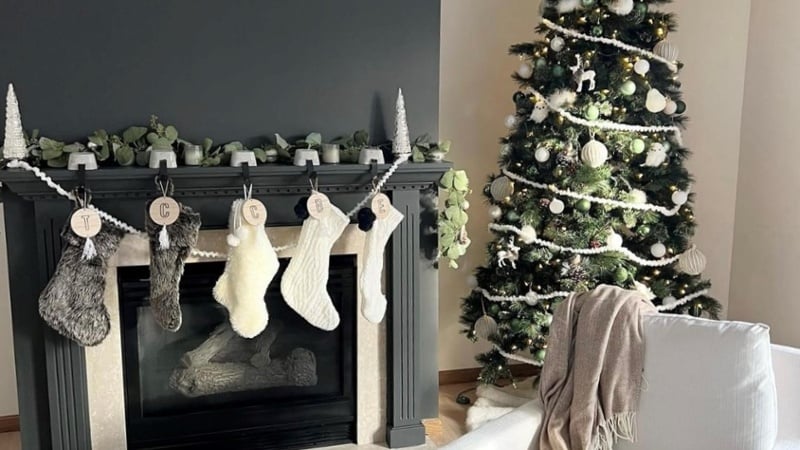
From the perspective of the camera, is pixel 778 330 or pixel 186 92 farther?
pixel 778 330

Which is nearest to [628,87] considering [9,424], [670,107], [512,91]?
[670,107]

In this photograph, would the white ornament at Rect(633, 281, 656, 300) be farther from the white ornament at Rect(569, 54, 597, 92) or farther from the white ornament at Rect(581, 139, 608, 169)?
the white ornament at Rect(569, 54, 597, 92)

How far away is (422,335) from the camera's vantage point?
9.77 ft

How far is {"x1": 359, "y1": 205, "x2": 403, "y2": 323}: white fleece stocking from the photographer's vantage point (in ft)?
8.84

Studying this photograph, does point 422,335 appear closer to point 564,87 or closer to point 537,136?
point 537,136

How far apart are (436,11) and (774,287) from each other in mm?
1997

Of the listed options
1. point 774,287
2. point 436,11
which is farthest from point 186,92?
point 774,287

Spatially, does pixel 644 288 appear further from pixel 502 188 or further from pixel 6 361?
pixel 6 361

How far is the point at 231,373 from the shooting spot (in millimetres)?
2803

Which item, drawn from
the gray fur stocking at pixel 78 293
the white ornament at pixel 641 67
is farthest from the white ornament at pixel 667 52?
the gray fur stocking at pixel 78 293

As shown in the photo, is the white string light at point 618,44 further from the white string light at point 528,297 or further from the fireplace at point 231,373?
the fireplace at point 231,373

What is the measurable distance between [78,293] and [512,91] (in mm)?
2200

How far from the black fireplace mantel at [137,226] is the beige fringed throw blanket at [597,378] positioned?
837 mm

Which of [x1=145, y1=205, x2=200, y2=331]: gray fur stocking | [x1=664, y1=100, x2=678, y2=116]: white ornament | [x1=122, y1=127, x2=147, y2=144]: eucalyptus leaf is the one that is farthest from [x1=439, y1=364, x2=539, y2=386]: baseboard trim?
[x1=122, y1=127, x2=147, y2=144]: eucalyptus leaf
